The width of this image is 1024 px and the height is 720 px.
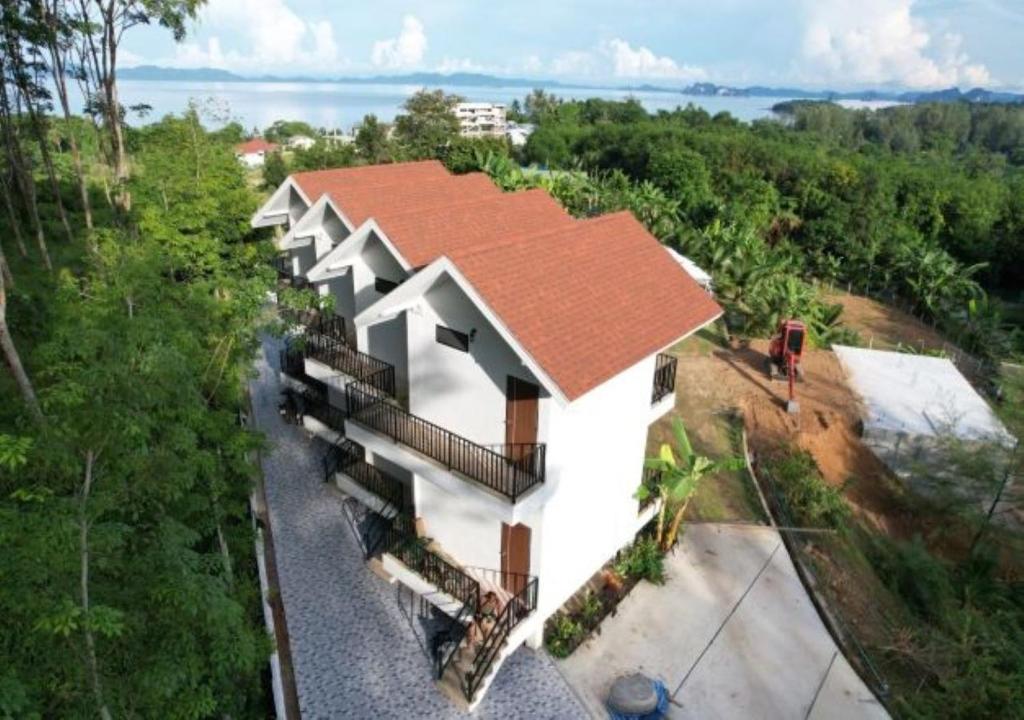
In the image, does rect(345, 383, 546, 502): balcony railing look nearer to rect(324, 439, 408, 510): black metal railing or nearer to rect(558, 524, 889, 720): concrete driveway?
rect(324, 439, 408, 510): black metal railing

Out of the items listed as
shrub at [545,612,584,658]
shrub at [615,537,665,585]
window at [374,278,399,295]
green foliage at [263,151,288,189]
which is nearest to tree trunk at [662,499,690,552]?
shrub at [615,537,665,585]

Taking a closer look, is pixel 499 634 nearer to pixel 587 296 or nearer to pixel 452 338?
pixel 452 338

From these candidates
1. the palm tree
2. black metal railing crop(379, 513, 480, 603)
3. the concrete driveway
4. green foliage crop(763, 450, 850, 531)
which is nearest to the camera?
the concrete driveway

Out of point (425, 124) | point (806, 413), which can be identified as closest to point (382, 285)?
point (806, 413)

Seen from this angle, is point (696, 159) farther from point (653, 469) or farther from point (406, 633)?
point (406, 633)

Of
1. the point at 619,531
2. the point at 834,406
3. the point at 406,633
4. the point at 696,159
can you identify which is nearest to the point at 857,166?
the point at 696,159

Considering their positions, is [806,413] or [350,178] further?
[806,413]
